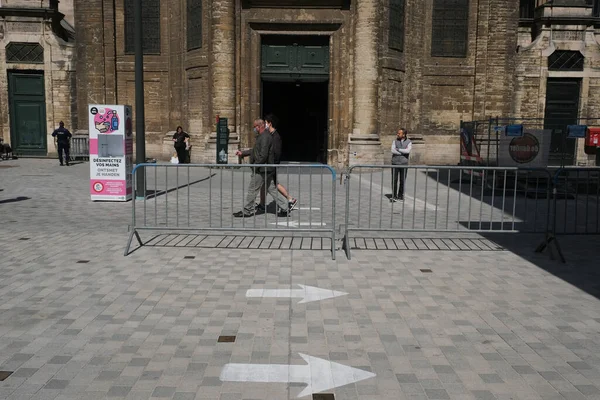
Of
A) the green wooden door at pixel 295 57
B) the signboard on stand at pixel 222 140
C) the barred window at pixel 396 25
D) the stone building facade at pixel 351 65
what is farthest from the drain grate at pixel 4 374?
the barred window at pixel 396 25

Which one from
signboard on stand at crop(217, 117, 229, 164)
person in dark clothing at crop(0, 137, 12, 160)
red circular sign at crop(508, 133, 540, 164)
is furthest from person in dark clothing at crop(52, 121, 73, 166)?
red circular sign at crop(508, 133, 540, 164)

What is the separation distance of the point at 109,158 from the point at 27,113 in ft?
51.6

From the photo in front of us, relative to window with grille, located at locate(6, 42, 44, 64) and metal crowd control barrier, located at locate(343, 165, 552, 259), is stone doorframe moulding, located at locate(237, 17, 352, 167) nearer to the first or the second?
metal crowd control barrier, located at locate(343, 165, 552, 259)

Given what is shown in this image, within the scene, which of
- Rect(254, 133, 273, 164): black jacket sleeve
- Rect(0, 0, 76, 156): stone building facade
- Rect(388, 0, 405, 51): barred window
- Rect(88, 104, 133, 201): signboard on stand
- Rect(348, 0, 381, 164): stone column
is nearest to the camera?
Rect(254, 133, 273, 164): black jacket sleeve

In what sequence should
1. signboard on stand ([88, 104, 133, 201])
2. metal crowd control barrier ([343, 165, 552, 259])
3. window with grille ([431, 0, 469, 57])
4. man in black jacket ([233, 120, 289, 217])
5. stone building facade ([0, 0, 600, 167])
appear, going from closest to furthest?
metal crowd control barrier ([343, 165, 552, 259]) → man in black jacket ([233, 120, 289, 217]) → signboard on stand ([88, 104, 133, 201]) → stone building facade ([0, 0, 600, 167]) → window with grille ([431, 0, 469, 57])

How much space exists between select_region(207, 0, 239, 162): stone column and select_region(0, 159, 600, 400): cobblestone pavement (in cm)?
1357

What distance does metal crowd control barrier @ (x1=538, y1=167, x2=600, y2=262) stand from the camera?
332 inches

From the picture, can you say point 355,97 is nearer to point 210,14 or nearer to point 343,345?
point 210,14

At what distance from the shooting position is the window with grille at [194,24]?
23312mm

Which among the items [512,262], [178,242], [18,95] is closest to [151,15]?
[18,95]

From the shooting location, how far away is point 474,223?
10.7 metres

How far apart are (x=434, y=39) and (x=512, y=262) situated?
19162 millimetres

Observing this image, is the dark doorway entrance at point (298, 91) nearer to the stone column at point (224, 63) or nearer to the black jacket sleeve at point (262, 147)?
the stone column at point (224, 63)

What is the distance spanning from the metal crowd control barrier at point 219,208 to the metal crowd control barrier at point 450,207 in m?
0.65
